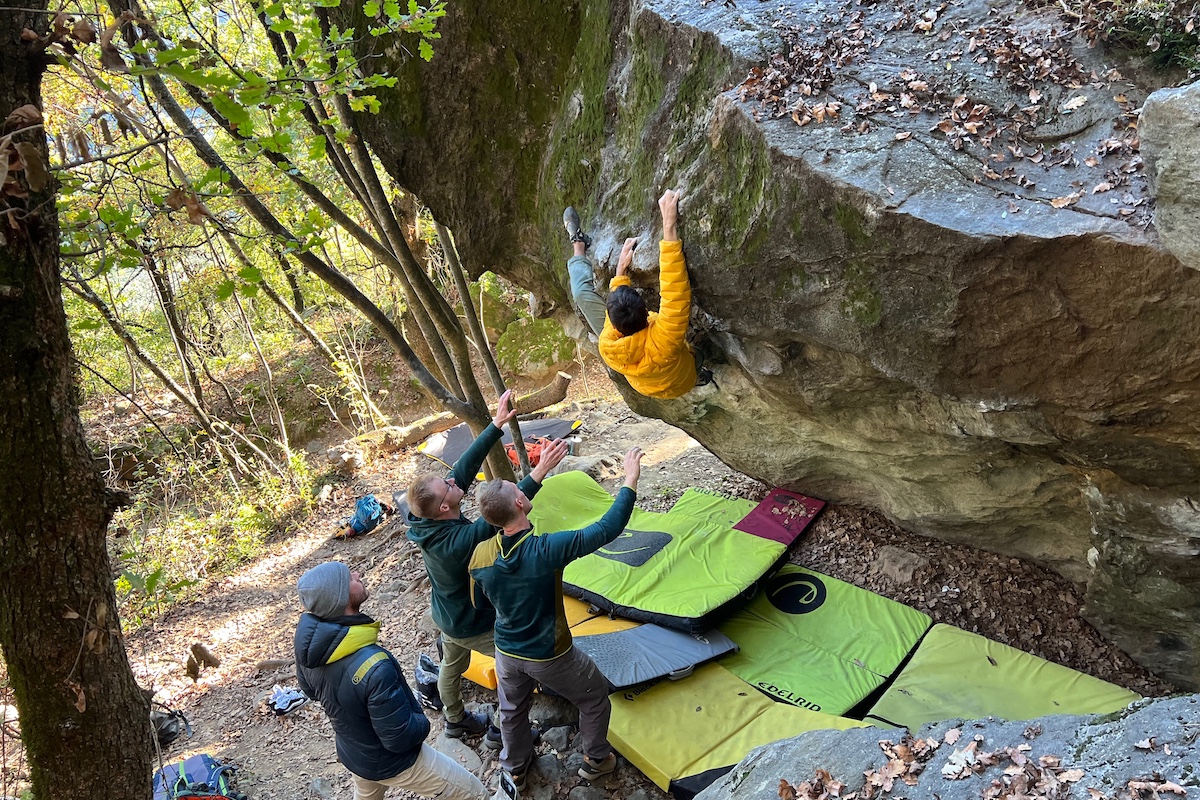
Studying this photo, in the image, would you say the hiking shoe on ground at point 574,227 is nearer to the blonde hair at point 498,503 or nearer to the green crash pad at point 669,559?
the blonde hair at point 498,503

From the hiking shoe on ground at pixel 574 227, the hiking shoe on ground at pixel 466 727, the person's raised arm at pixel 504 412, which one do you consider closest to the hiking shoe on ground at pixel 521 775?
the hiking shoe on ground at pixel 466 727

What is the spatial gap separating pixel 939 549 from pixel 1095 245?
3.95m

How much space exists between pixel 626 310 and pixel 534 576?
5.91ft

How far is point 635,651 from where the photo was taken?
535cm

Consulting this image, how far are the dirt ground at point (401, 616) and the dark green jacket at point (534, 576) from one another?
1248 mm

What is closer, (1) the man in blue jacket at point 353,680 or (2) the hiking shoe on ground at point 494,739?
(1) the man in blue jacket at point 353,680

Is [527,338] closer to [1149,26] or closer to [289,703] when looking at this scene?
[289,703]

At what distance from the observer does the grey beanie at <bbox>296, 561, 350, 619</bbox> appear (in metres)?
3.46

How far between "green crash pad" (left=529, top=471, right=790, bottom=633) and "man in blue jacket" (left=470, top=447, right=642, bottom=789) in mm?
1486

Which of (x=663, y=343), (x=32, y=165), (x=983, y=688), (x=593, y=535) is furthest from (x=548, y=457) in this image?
(x=983, y=688)

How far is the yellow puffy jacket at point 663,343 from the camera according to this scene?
4.27m

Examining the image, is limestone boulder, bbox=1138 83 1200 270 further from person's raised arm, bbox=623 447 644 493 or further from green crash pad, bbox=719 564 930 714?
green crash pad, bbox=719 564 930 714

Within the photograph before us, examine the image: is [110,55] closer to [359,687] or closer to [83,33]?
[83,33]

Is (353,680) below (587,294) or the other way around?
below
